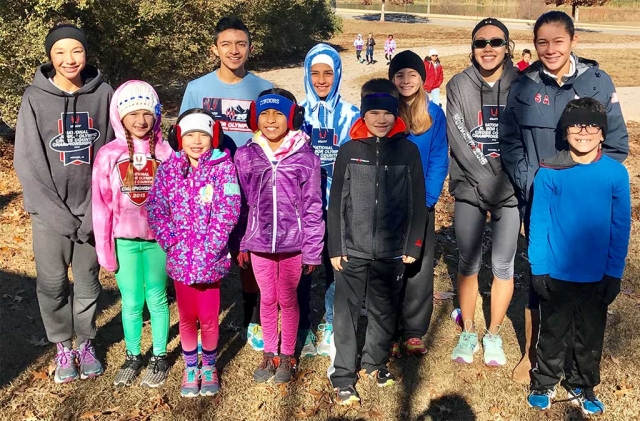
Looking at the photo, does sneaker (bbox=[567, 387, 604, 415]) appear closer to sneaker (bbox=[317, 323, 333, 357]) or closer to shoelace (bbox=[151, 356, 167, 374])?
sneaker (bbox=[317, 323, 333, 357])

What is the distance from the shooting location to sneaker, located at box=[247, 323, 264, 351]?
471cm

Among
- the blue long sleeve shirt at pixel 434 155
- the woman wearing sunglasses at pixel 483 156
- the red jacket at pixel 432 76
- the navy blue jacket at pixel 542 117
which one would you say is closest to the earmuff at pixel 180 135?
the blue long sleeve shirt at pixel 434 155

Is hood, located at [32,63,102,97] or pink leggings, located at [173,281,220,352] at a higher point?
hood, located at [32,63,102,97]

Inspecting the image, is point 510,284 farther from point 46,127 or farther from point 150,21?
point 150,21

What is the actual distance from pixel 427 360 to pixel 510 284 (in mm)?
878

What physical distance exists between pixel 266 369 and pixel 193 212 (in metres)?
1.33

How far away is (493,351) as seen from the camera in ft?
14.9

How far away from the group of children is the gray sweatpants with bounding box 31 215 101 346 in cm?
1

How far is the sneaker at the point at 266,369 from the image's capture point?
4281 millimetres

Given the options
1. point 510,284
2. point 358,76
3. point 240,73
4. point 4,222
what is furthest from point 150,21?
point 358,76

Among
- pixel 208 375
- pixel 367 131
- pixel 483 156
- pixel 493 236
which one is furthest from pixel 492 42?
pixel 208 375

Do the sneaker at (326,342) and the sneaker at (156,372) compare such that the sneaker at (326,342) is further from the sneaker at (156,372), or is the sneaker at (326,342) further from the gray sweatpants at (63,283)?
the gray sweatpants at (63,283)

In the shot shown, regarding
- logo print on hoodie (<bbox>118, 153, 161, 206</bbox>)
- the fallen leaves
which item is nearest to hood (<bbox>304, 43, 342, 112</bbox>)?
logo print on hoodie (<bbox>118, 153, 161, 206</bbox>)

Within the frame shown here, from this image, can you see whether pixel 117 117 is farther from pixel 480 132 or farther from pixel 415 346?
pixel 415 346
